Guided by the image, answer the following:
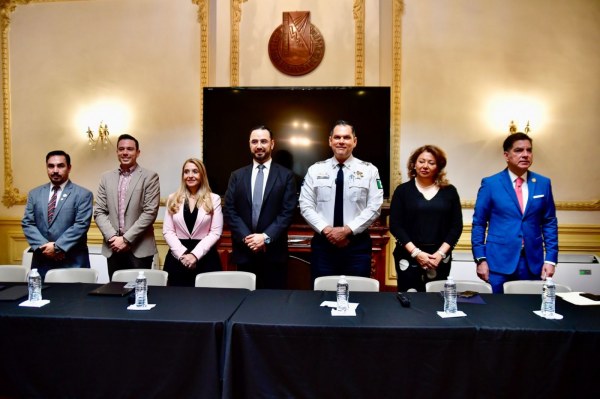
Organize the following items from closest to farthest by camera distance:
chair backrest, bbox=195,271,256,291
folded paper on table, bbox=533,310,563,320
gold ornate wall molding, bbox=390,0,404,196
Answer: folded paper on table, bbox=533,310,563,320 → chair backrest, bbox=195,271,256,291 → gold ornate wall molding, bbox=390,0,404,196

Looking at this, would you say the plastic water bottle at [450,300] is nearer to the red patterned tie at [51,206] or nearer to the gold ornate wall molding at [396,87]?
the gold ornate wall molding at [396,87]

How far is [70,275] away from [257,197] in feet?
4.36

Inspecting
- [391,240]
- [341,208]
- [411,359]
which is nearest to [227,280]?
[341,208]

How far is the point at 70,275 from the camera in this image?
9.49 ft

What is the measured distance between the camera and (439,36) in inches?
180

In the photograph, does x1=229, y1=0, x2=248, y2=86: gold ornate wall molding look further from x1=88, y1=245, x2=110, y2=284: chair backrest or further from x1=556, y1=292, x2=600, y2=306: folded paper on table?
x1=556, y1=292, x2=600, y2=306: folded paper on table

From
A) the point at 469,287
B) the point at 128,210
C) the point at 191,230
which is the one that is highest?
the point at 128,210

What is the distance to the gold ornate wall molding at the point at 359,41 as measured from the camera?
4590 millimetres

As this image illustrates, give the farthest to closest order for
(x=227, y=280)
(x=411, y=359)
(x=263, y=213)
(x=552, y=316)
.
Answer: (x=263, y=213), (x=227, y=280), (x=552, y=316), (x=411, y=359)

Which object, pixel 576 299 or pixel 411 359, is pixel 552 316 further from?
pixel 411 359

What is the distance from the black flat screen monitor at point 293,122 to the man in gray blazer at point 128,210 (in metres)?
1.18

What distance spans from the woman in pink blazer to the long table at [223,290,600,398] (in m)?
1.39

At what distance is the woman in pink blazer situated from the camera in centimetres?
312

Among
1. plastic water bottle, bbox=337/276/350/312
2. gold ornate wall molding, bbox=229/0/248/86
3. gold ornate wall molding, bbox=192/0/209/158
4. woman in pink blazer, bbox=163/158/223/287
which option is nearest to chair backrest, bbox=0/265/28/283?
woman in pink blazer, bbox=163/158/223/287
